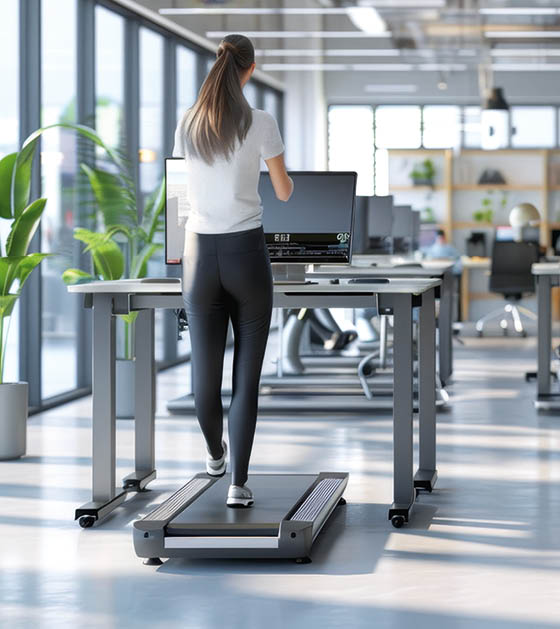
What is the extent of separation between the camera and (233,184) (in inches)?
143

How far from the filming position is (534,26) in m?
11.8

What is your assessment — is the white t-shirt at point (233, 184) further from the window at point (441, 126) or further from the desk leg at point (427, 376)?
the window at point (441, 126)

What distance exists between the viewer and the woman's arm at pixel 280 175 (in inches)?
146

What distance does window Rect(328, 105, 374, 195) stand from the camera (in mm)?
17125

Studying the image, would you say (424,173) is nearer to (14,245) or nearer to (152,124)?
(152,124)

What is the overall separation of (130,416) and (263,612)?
3797 mm

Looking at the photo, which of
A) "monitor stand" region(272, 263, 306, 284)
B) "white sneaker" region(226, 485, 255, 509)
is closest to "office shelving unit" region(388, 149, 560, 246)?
"monitor stand" region(272, 263, 306, 284)

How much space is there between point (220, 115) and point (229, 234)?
365 millimetres

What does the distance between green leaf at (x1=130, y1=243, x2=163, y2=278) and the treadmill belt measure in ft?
8.52

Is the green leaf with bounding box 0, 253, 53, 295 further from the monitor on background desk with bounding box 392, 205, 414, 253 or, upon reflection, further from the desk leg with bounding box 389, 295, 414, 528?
the monitor on background desk with bounding box 392, 205, 414, 253

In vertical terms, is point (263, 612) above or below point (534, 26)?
below

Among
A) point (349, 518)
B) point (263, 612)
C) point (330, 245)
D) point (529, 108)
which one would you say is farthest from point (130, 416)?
point (529, 108)

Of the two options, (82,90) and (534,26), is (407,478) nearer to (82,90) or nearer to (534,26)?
(82,90)

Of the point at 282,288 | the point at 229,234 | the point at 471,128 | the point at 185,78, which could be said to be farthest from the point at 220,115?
the point at 471,128
